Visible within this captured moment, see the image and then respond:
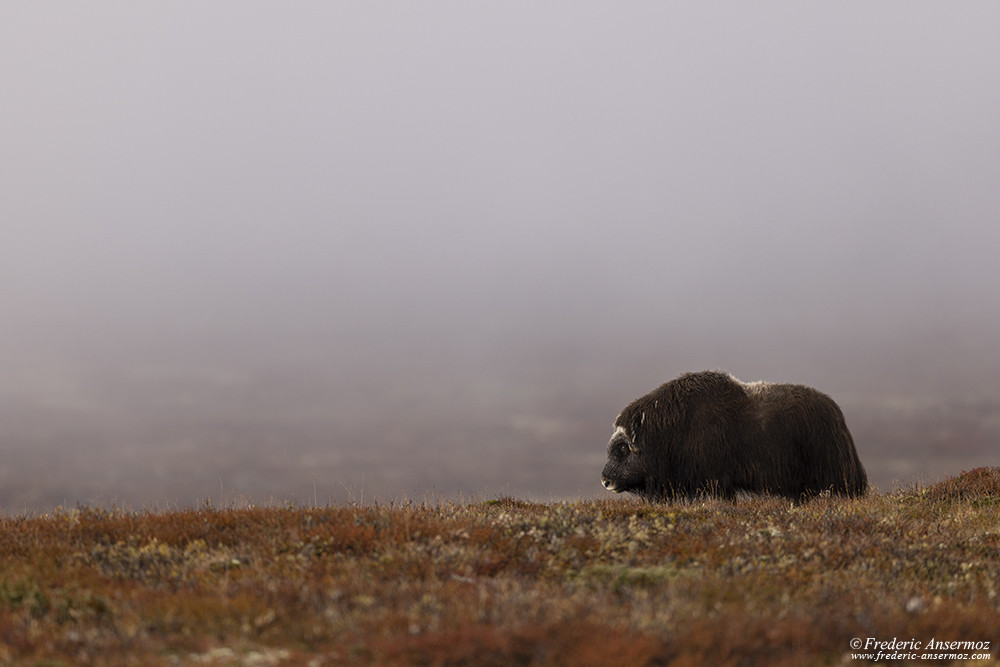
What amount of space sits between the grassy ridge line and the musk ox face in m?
7.78

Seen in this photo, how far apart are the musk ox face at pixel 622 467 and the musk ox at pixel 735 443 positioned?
0.09ft

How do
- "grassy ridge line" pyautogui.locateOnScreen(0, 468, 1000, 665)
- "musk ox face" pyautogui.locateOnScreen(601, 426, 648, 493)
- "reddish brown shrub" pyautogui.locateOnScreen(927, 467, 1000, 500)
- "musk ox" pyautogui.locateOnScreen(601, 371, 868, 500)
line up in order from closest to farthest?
"grassy ridge line" pyautogui.locateOnScreen(0, 468, 1000, 665) → "reddish brown shrub" pyautogui.locateOnScreen(927, 467, 1000, 500) → "musk ox" pyautogui.locateOnScreen(601, 371, 868, 500) → "musk ox face" pyautogui.locateOnScreen(601, 426, 648, 493)

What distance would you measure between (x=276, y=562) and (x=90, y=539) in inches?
121

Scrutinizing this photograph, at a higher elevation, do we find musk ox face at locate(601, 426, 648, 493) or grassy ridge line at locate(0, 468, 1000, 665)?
grassy ridge line at locate(0, 468, 1000, 665)

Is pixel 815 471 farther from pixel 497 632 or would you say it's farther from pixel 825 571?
pixel 497 632

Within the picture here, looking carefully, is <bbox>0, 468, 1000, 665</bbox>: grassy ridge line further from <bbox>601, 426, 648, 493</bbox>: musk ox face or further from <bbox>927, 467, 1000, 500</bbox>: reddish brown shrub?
<bbox>601, 426, 648, 493</bbox>: musk ox face

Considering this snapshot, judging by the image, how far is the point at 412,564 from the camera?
24.2ft

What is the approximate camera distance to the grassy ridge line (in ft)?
16.3

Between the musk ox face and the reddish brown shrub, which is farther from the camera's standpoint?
the musk ox face

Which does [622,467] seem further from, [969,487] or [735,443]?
[969,487]

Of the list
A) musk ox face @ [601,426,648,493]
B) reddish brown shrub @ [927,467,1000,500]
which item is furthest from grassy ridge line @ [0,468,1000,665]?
musk ox face @ [601,426,648,493]

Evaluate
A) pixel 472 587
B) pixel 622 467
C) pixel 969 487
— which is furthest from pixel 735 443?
pixel 472 587

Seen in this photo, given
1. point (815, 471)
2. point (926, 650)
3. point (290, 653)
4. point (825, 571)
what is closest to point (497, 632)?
point (290, 653)

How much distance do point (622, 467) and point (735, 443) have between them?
3.00m
